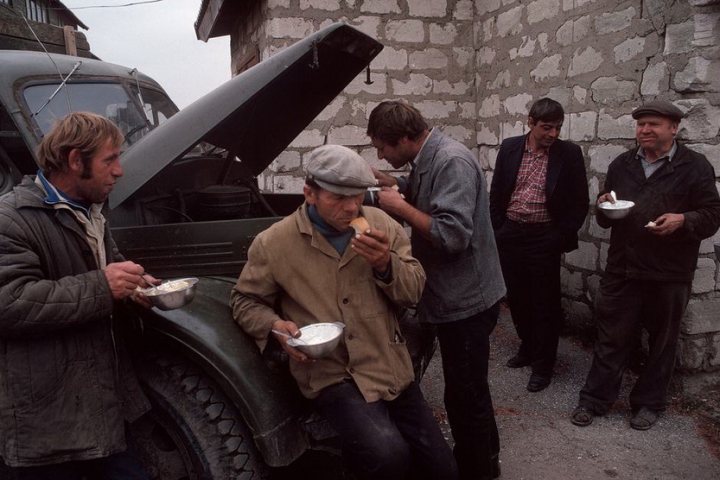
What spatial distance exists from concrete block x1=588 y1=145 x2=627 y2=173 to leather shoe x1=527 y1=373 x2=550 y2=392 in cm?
173

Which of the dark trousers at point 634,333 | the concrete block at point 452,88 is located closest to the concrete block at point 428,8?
the concrete block at point 452,88

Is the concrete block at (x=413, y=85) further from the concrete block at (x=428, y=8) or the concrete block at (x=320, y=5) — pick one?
the concrete block at (x=320, y=5)

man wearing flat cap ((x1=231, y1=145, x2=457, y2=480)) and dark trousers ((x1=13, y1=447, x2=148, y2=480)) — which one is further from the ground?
man wearing flat cap ((x1=231, y1=145, x2=457, y2=480))

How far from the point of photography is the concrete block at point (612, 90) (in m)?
4.31

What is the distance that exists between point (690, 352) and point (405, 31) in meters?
4.13

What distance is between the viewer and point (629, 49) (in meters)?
4.28

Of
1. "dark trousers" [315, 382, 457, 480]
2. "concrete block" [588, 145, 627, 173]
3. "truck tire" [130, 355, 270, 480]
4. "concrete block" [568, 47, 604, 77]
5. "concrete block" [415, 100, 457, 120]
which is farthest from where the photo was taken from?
"concrete block" [415, 100, 457, 120]

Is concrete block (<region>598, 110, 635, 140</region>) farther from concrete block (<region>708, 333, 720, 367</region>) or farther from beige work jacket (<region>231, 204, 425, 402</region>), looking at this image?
beige work jacket (<region>231, 204, 425, 402</region>)

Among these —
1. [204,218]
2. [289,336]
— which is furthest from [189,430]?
[204,218]

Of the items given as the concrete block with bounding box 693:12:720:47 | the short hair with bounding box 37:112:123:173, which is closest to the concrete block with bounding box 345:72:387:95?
the concrete block with bounding box 693:12:720:47

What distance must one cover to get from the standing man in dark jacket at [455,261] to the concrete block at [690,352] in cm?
199

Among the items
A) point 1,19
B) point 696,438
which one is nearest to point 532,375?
point 696,438

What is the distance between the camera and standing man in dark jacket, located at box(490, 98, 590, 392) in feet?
13.5

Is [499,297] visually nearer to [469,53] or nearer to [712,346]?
[712,346]
